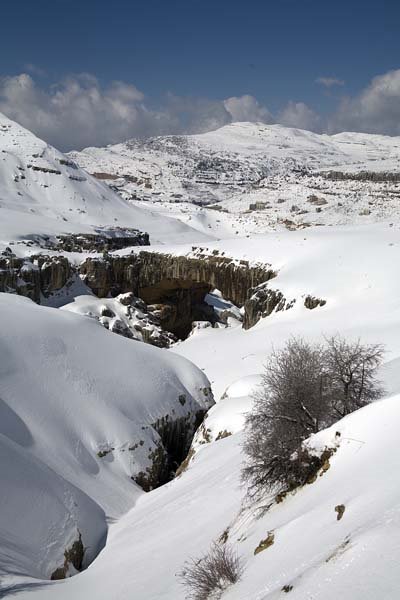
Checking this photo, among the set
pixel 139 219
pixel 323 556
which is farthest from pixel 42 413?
pixel 139 219

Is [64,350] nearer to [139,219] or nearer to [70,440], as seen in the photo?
[70,440]

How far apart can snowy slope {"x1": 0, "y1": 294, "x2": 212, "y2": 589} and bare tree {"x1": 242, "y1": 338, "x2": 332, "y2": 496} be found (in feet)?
18.6

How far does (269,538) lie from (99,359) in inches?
607

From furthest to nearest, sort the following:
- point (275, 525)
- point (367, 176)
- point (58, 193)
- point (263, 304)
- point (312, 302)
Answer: point (367, 176)
point (58, 193)
point (263, 304)
point (312, 302)
point (275, 525)

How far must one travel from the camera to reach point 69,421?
56.2 feet

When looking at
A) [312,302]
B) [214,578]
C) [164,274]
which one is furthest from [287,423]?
[164,274]

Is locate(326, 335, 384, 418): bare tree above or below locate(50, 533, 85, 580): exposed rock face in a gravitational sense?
above

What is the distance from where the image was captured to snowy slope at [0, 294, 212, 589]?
38.9 ft

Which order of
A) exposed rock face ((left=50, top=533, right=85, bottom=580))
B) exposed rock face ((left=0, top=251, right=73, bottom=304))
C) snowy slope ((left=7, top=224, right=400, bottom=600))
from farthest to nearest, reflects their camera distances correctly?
1. exposed rock face ((left=0, top=251, right=73, bottom=304))
2. exposed rock face ((left=50, top=533, right=85, bottom=580))
3. snowy slope ((left=7, top=224, right=400, bottom=600))

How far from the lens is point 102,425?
17906mm

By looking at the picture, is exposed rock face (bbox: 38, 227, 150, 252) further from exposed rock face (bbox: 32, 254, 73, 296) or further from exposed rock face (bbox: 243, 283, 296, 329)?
exposed rock face (bbox: 243, 283, 296, 329)

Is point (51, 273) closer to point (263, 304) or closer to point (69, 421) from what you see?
point (263, 304)

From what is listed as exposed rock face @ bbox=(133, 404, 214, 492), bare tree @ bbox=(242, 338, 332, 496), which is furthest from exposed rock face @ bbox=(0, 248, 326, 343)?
bare tree @ bbox=(242, 338, 332, 496)

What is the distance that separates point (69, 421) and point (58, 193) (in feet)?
268
